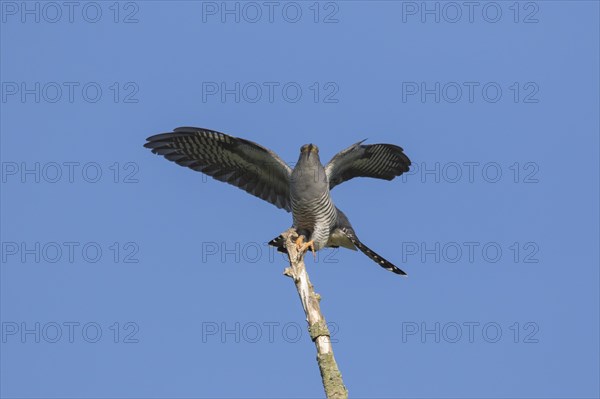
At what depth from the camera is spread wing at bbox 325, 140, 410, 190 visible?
34.5 feet

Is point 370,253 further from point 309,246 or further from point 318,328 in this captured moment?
point 318,328

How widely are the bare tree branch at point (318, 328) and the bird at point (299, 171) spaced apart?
1.65 metres

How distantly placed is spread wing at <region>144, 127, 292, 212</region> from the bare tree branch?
2.61 metres

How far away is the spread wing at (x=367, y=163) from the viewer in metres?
10.5

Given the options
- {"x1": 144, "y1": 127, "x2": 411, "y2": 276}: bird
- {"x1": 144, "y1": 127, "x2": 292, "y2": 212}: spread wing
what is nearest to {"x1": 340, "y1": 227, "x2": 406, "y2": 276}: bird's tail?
{"x1": 144, "y1": 127, "x2": 411, "y2": 276}: bird

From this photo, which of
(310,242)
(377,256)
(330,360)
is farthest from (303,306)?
(377,256)

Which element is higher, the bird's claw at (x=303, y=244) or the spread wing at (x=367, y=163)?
the spread wing at (x=367, y=163)

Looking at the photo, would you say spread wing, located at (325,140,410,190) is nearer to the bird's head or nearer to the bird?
the bird

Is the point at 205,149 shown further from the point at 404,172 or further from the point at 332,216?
the point at 404,172

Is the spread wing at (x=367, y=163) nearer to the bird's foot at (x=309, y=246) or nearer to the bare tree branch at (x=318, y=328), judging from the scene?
the bird's foot at (x=309, y=246)

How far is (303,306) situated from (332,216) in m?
3.00

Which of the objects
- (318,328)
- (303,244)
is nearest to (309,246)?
(303,244)

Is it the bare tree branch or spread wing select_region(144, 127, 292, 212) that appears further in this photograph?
spread wing select_region(144, 127, 292, 212)

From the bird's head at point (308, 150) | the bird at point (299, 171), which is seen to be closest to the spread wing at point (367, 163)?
the bird at point (299, 171)
